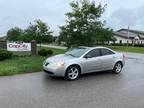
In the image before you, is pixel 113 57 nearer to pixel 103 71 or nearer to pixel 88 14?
pixel 103 71

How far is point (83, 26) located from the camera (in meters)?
24.3

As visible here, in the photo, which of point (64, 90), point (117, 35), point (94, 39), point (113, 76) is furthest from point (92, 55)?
point (117, 35)

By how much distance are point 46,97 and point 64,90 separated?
1.16 metres

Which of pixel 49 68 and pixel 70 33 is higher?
pixel 70 33

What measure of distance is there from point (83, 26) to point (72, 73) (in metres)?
13.8

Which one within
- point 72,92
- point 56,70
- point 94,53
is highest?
point 94,53

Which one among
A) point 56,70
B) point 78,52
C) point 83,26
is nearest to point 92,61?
point 78,52

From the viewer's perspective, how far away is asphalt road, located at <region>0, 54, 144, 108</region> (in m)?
7.15

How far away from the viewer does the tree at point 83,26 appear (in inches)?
930

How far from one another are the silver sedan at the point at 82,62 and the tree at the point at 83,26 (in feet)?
34.4

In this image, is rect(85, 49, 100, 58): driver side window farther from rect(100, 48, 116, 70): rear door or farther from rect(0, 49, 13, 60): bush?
rect(0, 49, 13, 60): bush

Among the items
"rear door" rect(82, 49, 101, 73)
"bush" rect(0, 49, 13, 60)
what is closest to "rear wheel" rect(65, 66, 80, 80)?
"rear door" rect(82, 49, 101, 73)

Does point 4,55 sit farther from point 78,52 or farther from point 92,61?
point 92,61

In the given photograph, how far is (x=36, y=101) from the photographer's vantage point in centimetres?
737
